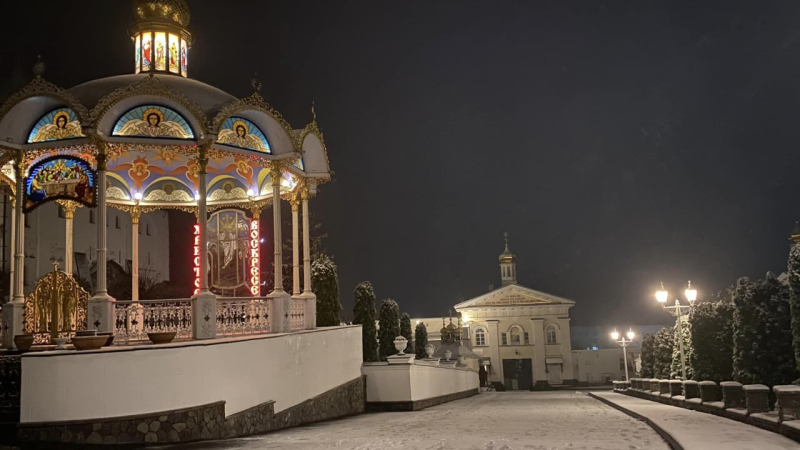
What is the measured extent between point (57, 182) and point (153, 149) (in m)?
2.07

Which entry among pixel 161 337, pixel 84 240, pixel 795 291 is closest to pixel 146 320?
pixel 161 337

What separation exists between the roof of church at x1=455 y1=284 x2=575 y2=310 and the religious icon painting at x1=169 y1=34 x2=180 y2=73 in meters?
66.4

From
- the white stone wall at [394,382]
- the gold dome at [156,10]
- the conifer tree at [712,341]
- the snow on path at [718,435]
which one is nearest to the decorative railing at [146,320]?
the white stone wall at [394,382]

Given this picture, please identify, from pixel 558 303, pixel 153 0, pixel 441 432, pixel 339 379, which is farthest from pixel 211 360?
pixel 558 303

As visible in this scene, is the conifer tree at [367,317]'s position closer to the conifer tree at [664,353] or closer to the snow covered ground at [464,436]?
the snow covered ground at [464,436]

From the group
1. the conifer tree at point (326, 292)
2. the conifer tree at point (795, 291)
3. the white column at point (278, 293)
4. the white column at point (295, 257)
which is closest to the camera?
the conifer tree at point (795, 291)

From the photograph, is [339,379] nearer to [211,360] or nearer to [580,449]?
[211,360]

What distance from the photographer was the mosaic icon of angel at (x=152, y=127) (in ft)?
45.9

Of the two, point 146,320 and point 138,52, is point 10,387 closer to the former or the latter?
point 146,320

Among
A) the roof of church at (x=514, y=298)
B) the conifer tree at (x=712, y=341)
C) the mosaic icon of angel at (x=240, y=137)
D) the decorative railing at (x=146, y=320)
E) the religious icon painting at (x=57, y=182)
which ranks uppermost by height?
the mosaic icon of angel at (x=240, y=137)

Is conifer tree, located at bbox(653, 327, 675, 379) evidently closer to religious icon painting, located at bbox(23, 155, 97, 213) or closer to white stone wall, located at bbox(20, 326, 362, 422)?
white stone wall, located at bbox(20, 326, 362, 422)

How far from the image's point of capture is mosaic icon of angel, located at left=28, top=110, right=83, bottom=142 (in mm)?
13961

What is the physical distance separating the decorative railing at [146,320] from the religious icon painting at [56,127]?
3.43 m

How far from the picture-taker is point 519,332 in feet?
266
